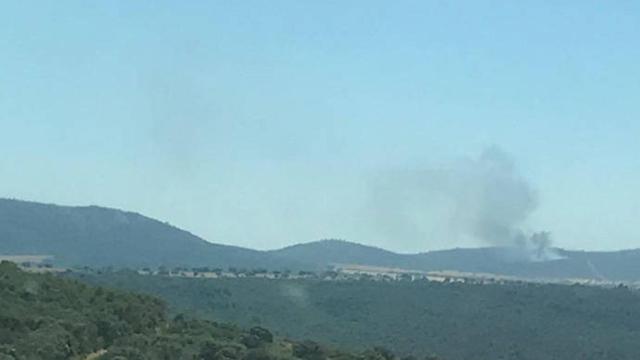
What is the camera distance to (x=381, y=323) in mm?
178625

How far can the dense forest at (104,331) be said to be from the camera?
64875 millimetres

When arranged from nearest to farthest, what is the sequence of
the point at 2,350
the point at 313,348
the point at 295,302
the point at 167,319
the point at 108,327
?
the point at 2,350
the point at 108,327
the point at 313,348
the point at 167,319
the point at 295,302

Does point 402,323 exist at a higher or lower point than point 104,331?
higher

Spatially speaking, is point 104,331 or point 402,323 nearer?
point 104,331

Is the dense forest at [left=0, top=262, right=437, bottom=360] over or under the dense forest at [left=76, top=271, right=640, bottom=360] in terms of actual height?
under

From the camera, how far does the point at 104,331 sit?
7412 centimetres

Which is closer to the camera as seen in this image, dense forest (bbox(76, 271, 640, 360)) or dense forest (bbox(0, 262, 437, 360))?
dense forest (bbox(0, 262, 437, 360))

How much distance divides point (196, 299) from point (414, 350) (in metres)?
42.1

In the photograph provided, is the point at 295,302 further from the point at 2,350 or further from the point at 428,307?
the point at 2,350

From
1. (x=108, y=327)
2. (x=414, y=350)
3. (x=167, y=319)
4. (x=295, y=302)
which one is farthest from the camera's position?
(x=295, y=302)

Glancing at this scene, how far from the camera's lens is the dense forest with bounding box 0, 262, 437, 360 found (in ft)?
213

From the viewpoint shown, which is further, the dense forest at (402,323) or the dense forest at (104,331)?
the dense forest at (402,323)

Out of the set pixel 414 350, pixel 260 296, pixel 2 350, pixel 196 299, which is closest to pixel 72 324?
pixel 2 350

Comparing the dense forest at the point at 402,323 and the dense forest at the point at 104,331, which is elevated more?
the dense forest at the point at 402,323
